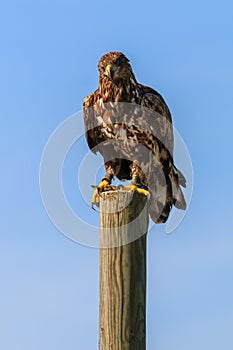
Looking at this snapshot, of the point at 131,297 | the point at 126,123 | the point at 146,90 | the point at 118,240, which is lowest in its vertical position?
the point at 131,297

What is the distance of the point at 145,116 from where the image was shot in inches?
309

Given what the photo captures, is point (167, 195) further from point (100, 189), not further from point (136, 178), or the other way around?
point (100, 189)

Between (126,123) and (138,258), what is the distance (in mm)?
2718

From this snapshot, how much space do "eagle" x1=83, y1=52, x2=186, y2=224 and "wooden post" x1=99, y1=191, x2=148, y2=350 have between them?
2.37 meters

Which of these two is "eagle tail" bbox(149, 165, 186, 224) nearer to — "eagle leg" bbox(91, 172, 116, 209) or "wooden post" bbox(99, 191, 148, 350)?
"eagle leg" bbox(91, 172, 116, 209)

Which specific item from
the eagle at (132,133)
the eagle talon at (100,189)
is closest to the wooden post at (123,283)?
the eagle talon at (100,189)

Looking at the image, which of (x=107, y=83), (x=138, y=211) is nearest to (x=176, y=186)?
(x=107, y=83)

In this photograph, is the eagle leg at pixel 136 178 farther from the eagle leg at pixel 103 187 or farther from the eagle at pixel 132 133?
the eagle leg at pixel 103 187

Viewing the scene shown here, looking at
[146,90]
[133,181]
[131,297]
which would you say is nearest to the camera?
[131,297]

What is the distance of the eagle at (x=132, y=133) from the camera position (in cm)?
774

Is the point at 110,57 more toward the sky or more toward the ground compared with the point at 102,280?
more toward the sky

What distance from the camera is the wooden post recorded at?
16.9 feet

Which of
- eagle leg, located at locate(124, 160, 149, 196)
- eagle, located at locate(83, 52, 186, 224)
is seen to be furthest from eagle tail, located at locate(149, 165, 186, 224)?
eagle leg, located at locate(124, 160, 149, 196)

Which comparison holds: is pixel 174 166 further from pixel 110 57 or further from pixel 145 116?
pixel 110 57
